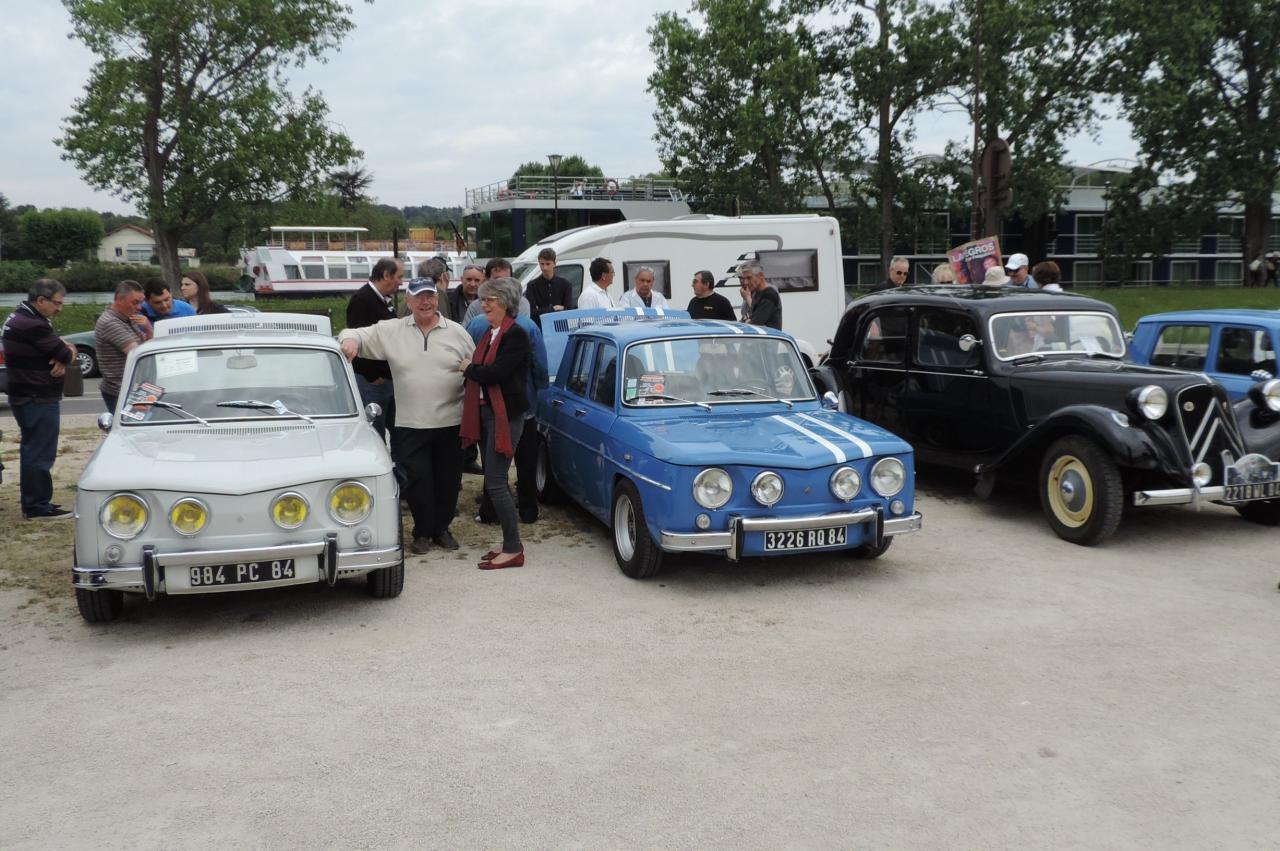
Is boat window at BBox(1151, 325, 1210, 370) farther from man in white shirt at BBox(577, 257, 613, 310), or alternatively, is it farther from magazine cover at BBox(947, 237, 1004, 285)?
man in white shirt at BBox(577, 257, 613, 310)

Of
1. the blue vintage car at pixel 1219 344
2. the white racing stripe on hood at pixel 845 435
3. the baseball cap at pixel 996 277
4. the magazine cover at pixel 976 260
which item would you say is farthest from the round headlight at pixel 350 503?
the magazine cover at pixel 976 260

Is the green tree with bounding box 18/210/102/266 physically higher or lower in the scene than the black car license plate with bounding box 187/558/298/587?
higher

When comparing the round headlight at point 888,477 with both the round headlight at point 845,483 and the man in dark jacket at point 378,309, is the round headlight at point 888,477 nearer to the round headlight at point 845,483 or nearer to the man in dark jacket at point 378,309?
the round headlight at point 845,483

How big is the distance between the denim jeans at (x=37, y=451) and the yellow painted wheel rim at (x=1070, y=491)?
7703 mm

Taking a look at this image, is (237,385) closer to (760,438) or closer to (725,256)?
(760,438)

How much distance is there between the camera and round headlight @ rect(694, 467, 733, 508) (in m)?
6.38

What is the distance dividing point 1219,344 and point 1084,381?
96.1 inches

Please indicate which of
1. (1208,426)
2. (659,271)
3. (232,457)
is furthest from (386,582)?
(659,271)

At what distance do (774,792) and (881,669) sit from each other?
1.49m

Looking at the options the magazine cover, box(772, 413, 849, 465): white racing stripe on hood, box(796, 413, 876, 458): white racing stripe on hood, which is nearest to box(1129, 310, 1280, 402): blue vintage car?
the magazine cover

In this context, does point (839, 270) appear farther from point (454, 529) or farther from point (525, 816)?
point (525, 816)

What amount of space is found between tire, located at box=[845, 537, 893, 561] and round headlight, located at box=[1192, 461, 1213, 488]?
2.29 metres

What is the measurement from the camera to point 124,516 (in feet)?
18.1

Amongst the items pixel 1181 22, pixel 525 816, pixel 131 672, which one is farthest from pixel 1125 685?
pixel 1181 22
